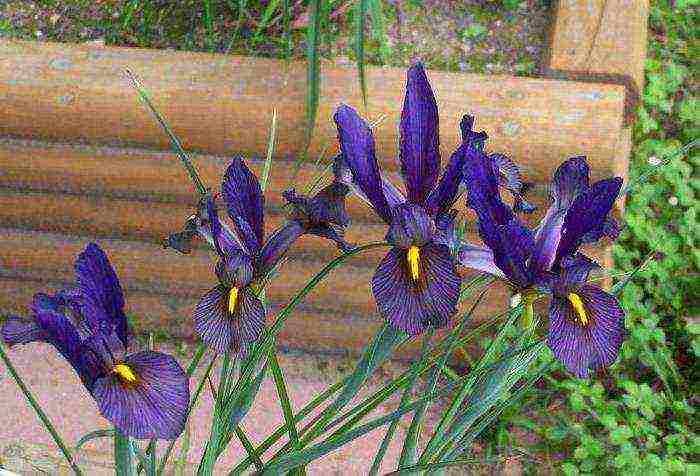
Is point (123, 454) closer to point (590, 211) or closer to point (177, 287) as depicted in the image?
point (590, 211)

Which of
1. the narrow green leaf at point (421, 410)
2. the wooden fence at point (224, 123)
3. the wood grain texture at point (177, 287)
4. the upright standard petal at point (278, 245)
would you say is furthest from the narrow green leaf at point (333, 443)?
the wood grain texture at point (177, 287)

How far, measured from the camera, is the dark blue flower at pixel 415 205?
1.76ft

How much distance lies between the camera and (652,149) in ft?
5.65

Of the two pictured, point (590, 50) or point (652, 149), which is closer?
point (590, 50)

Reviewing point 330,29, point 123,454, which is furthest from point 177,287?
point 123,454

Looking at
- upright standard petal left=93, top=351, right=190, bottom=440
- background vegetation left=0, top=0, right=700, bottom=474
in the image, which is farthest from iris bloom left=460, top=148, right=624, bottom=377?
background vegetation left=0, top=0, right=700, bottom=474

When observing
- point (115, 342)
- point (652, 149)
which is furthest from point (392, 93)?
point (652, 149)

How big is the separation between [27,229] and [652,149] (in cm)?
123

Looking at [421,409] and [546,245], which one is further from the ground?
[546,245]

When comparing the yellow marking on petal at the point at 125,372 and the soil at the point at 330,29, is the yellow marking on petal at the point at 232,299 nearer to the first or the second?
the yellow marking on petal at the point at 125,372

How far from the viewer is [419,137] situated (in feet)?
1.93

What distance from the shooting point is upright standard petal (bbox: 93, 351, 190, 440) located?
1.66 ft

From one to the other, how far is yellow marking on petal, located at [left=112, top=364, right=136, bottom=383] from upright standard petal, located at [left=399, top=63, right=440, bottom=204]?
0.77 feet

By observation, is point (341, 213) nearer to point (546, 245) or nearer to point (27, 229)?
point (546, 245)
